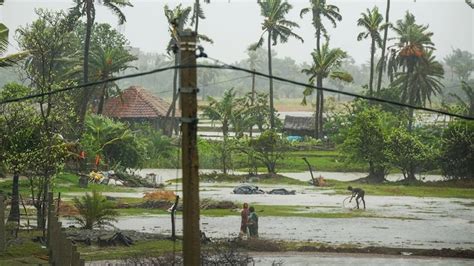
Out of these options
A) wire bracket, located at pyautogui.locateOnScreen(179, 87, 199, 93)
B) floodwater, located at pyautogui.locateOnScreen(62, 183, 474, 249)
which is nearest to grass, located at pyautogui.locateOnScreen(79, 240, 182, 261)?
floodwater, located at pyautogui.locateOnScreen(62, 183, 474, 249)

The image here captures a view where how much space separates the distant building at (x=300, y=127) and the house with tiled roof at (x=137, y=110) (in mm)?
10280

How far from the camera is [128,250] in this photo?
909 inches

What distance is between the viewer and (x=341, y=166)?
50.7m

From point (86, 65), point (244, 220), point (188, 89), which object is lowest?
point (244, 220)

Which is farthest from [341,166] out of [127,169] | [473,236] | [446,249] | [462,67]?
[462,67]

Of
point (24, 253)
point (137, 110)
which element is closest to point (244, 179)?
point (137, 110)

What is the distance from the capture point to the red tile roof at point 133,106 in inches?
2393

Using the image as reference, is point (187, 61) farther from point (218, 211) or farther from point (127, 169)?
point (127, 169)

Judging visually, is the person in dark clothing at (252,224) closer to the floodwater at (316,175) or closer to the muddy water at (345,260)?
the muddy water at (345,260)

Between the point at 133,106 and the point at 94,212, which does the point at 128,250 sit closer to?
the point at 94,212

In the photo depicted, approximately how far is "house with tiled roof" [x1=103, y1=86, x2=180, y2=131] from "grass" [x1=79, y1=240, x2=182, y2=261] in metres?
36.0

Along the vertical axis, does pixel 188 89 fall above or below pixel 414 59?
below

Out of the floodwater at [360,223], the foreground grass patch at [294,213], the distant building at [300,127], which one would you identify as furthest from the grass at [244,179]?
the distant building at [300,127]

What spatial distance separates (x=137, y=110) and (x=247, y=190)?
75.4ft
